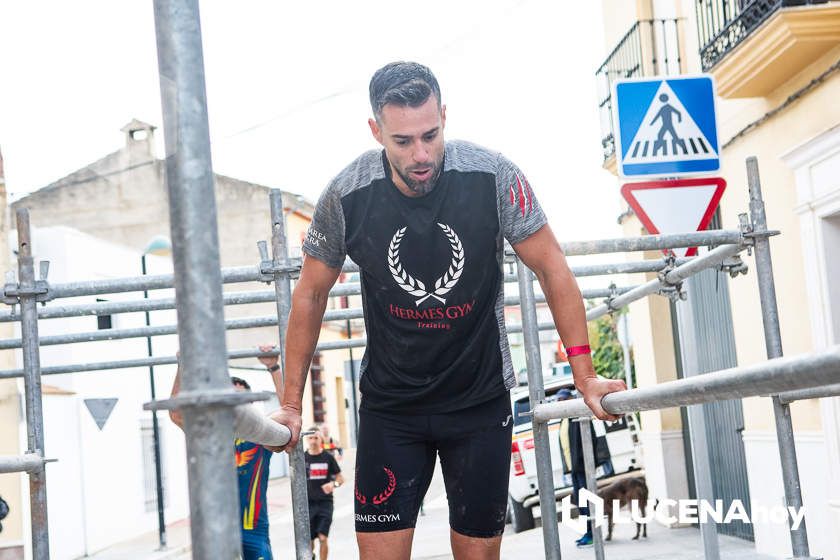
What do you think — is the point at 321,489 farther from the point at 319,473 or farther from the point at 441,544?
the point at 441,544

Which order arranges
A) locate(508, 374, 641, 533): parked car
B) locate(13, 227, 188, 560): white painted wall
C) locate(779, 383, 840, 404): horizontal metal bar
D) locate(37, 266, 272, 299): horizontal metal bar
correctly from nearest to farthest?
locate(779, 383, 840, 404): horizontal metal bar → locate(37, 266, 272, 299): horizontal metal bar → locate(508, 374, 641, 533): parked car → locate(13, 227, 188, 560): white painted wall

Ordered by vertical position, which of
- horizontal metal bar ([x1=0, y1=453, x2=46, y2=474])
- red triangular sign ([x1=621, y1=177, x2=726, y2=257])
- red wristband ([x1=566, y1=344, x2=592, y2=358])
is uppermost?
red triangular sign ([x1=621, y1=177, x2=726, y2=257])

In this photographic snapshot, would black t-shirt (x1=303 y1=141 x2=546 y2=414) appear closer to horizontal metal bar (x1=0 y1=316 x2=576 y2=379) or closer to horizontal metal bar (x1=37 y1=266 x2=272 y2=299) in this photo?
horizontal metal bar (x1=37 y1=266 x2=272 y2=299)

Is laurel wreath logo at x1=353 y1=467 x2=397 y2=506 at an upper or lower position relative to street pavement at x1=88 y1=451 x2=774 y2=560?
upper

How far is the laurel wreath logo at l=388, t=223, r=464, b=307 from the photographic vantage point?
11.0 feet

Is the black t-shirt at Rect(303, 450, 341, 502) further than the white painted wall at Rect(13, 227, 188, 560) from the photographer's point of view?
No

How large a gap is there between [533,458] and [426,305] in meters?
13.1

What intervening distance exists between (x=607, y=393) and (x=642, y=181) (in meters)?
3.24

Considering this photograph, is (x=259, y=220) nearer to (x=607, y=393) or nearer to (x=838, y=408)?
(x=838, y=408)

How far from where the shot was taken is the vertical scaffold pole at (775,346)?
4.61 metres

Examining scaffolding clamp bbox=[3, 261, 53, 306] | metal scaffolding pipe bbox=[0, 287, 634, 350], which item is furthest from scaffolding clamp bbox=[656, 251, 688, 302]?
scaffolding clamp bbox=[3, 261, 53, 306]

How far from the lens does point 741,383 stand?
2.11 metres

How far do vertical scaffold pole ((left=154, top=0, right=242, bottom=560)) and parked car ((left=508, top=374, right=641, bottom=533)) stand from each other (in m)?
13.9

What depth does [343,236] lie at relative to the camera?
3531 millimetres
